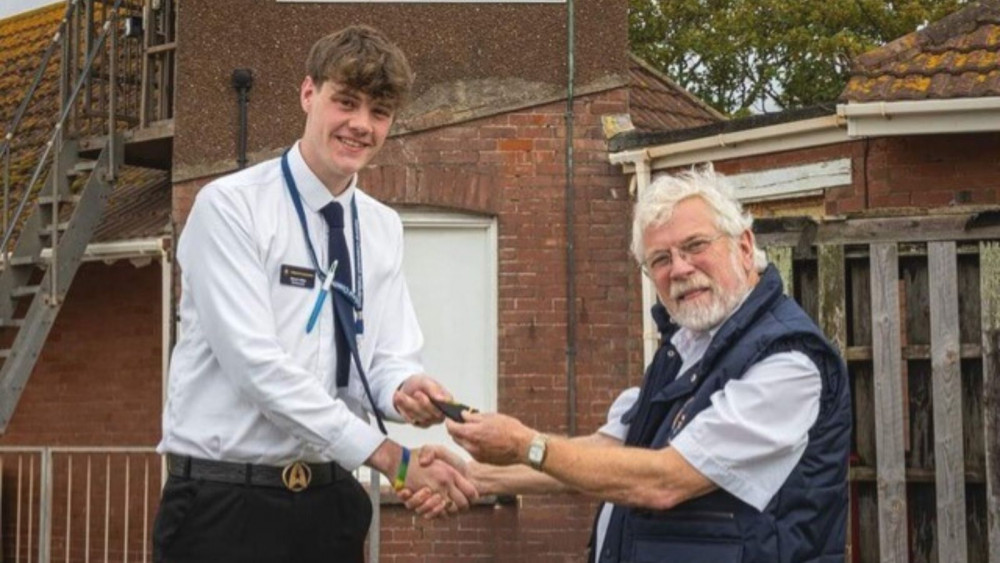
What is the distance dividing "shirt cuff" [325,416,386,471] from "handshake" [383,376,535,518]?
153 millimetres

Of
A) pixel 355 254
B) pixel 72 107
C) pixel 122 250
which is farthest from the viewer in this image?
pixel 72 107

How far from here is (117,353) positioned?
43.9 feet

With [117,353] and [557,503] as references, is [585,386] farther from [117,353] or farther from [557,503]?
[117,353]

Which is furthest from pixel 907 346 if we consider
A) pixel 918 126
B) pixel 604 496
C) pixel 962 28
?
pixel 962 28

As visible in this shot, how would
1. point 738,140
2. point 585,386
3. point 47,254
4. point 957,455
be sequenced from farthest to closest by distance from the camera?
1. point 47,254
2. point 585,386
3. point 738,140
4. point 957,455

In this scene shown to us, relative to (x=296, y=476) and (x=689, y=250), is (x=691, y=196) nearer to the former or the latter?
(x=689, y=250)

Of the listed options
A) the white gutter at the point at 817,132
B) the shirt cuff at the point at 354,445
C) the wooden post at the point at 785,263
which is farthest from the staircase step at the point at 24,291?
the shirt cuff at the point at 354,445

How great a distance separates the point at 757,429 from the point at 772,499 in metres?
0.17

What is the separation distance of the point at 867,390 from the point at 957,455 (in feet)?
1.40

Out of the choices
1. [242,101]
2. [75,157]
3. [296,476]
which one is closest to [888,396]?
[296,476]

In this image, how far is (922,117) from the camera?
9555 mm

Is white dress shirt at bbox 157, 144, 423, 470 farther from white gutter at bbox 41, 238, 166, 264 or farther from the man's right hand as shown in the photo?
white gutter at bbox 41, 238, 166, 264

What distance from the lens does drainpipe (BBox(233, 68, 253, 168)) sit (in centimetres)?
1155

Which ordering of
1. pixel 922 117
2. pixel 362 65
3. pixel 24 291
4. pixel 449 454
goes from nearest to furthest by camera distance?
pixel 362 65 < pixel 449 454 < pixel 922 117 < pixel 24 291
